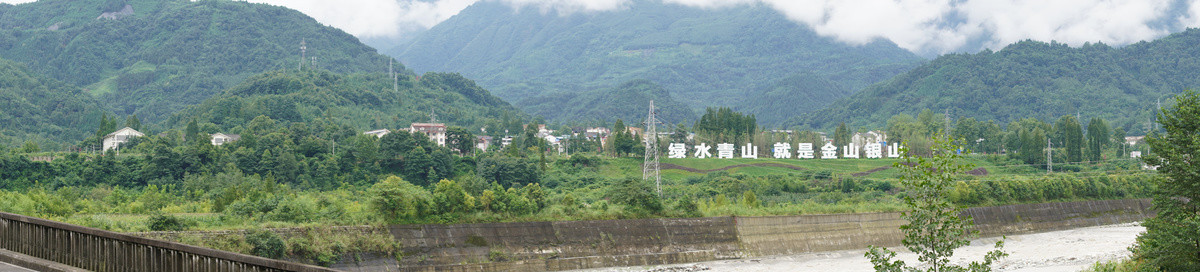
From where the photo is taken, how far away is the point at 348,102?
5443 inches

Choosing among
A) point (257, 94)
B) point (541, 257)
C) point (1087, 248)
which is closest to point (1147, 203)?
point (1087, 248)

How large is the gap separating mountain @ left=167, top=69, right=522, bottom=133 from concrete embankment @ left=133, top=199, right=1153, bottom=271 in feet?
231

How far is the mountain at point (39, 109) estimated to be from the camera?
119 metres

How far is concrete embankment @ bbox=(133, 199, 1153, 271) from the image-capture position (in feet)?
127

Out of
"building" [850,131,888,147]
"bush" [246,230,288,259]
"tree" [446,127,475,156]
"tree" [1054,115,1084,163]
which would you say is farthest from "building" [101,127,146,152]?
"tree" [1054,115,1084,163]

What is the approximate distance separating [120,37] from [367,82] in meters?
71.9

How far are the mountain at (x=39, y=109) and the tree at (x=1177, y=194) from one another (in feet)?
370

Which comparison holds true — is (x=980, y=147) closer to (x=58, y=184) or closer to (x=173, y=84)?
(x=58, y=184)

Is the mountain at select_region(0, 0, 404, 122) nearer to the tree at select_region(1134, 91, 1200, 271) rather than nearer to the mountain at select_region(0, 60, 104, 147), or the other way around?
the mountain at select_region(0, 60, 104, 147)

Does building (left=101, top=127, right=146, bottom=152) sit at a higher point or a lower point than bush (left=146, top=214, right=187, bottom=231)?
higher

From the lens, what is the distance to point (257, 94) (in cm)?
12781

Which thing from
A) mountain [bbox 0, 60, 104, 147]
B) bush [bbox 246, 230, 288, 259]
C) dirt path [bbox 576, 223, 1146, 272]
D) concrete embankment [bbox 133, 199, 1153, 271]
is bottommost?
dirt path [bbox 576, 223, 1146, 272]

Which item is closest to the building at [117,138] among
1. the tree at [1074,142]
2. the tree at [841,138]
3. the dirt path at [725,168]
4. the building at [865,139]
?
the dirt path at [725,168]

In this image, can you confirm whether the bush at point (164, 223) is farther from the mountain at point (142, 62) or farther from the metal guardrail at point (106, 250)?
the mountain at point (142, 62)
